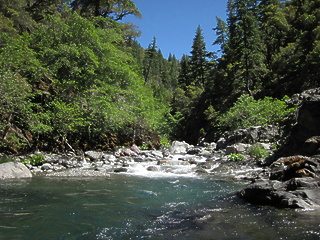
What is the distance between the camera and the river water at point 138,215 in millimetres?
3992

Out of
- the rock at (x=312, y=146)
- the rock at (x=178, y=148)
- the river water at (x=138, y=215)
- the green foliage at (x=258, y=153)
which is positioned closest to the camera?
the river water at (x=138, y=215)

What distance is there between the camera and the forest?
14055mm

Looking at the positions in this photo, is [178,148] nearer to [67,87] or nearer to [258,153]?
[258,153]

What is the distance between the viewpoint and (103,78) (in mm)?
19859

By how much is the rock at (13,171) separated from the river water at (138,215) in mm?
916

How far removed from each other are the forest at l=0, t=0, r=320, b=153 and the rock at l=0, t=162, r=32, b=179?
3340 mm

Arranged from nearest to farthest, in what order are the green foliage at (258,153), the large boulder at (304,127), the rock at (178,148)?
1. the large boulder at (304,127)
2. the green foliage at (258,153)
3. the rock at (178,148)

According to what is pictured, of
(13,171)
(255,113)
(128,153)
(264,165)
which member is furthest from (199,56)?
(13,171)

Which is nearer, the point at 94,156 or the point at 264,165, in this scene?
the point at 264,165

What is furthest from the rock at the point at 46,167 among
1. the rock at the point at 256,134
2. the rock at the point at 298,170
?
the rock at the point at 256,134

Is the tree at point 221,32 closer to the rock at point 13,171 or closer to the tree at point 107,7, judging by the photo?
the tree at point 107,7

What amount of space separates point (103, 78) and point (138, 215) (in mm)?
16259

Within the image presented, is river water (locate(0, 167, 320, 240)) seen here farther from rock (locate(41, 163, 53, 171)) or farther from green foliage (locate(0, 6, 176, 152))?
green foliage (locate(0, 6, 176, 152))

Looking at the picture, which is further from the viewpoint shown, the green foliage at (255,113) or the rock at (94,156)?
the green foliage at (255,113)
